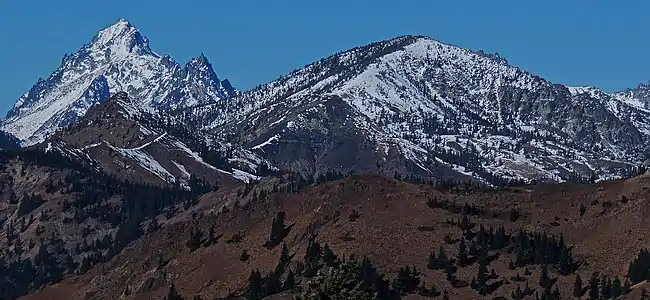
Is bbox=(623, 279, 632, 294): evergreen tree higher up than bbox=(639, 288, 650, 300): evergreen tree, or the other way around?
bbox=(623, 279, 632, 294): evergreen tree

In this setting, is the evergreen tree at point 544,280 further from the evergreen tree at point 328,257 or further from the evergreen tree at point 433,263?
the evergreen tree at point 328,257

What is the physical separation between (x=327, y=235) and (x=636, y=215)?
186ft

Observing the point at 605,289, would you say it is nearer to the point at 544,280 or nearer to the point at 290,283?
the point at 544,280

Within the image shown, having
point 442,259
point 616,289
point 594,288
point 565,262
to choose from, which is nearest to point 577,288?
point 594,288

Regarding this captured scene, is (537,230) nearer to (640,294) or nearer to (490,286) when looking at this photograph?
(490,286)

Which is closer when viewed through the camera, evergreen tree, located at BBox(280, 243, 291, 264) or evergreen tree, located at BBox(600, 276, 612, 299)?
evergreen tree, located at BBox(600, 276, 612, 299)

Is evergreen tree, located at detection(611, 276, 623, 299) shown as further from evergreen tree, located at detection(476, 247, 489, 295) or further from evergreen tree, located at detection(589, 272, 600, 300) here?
evergreen tree, located at detection(476, 247, 489, 295)

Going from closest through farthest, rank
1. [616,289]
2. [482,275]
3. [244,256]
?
[616,289] < [482,275] < [244,256]

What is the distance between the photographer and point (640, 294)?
151 metres

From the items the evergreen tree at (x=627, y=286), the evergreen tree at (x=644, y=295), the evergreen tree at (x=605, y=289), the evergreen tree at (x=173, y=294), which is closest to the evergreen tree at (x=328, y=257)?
the evergreen tree at (x=173, y=294)

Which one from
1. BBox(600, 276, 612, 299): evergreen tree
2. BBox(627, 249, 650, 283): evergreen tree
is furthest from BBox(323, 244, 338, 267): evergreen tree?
BBox(627, 249, 650, 283): evergreen tree

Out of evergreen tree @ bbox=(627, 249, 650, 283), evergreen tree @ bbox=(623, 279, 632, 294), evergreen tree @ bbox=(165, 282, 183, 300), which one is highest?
evergreen tree @ bbox=(627, 249, 650, 283)

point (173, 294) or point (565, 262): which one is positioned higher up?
point (565, 262)

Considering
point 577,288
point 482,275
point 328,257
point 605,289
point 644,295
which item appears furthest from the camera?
point 328,257
